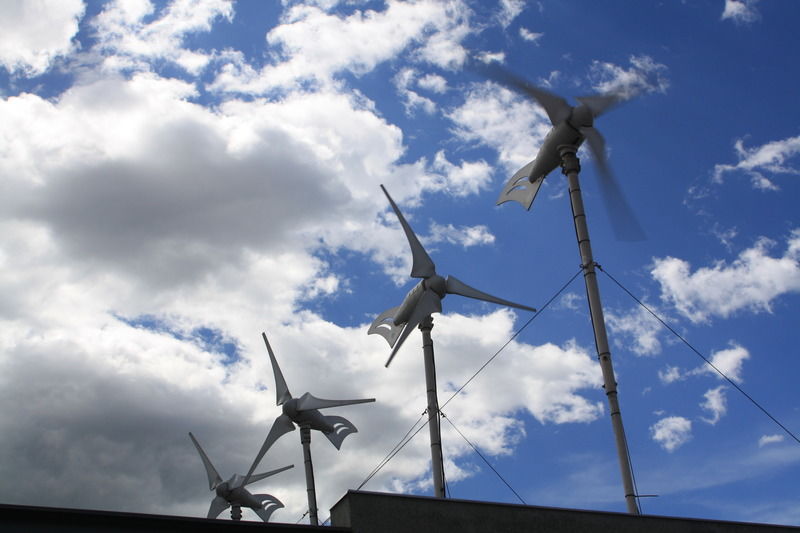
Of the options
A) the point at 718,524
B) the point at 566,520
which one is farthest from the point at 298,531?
the point at 718,524

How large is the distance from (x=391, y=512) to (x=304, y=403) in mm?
24578

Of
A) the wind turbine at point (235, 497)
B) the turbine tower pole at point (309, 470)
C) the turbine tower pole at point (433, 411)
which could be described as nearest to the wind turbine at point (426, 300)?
the turbine tower pole at point (433, 411)

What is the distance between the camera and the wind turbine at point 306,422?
40.2 metres

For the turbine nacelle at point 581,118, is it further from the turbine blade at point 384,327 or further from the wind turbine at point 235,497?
the wind turbine at point 235,497

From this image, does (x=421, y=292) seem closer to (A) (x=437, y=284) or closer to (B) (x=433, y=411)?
(A) (x=437, y=284)

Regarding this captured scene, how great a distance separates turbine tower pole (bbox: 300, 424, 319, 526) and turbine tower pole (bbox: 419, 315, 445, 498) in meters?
10.7

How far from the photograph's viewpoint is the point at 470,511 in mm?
17844

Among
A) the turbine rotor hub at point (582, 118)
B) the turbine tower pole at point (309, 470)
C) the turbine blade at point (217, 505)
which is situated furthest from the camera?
the turbine blade at point (217, 505)

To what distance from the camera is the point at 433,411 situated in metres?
31.0

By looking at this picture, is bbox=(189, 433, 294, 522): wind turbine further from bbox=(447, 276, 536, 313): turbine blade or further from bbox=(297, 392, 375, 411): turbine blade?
bbox=(447, 276, 536, 313): turbine blade

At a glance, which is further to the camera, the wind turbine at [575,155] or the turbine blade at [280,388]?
the turbine blade at [280,388]

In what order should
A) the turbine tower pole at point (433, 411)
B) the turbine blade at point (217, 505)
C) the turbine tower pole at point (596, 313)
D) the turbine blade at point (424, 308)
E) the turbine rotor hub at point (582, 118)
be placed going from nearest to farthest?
the turbine tower pole at point (596, 313) → the turbine rotor hub at point (582, 118) → the turbine tower pole at point (433, 411) → the turbine blade at point (424, 308) → the turbine blade at point (217, 505)

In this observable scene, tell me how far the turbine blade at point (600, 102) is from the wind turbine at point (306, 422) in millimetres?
18301

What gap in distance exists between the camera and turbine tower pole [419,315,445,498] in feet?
98.1
